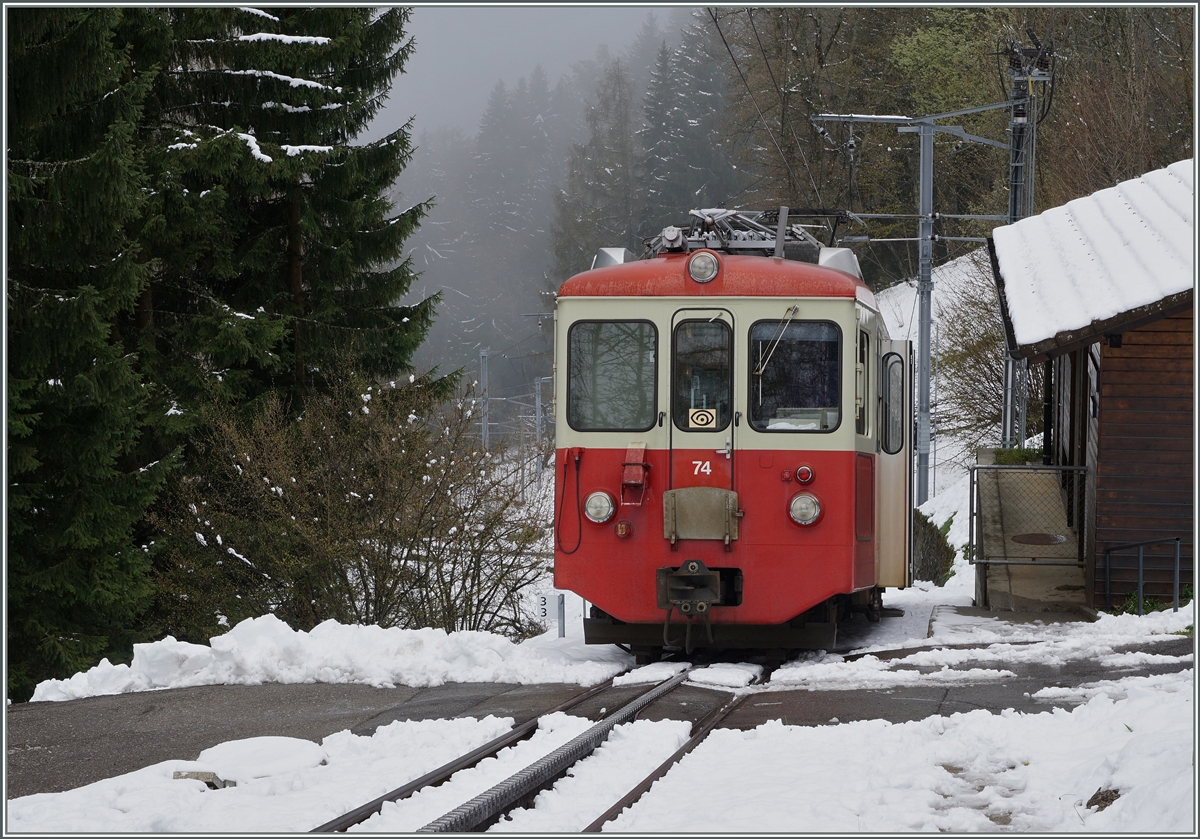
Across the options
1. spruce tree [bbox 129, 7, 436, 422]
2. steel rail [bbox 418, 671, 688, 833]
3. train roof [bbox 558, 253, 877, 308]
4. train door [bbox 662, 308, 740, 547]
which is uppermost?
spruce tree [bbox 129, 7, 436, 422]

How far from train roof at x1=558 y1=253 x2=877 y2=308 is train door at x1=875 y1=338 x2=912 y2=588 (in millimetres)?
1318

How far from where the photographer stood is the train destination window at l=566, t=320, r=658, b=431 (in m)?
10.1

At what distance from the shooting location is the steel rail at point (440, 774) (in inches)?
204

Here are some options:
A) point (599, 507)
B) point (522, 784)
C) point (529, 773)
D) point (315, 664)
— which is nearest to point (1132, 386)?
point (599, 507)

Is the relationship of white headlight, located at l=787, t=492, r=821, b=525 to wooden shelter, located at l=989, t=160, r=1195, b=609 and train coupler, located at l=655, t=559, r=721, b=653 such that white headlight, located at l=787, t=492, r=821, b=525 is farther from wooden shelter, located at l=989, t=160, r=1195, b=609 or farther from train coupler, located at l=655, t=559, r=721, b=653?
wooden shelter, located at l=989, t=160, r=1195, b=609

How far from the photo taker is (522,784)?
223 inches

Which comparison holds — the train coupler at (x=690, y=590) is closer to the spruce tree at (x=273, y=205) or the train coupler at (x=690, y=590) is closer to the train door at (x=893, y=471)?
the train door at (x=893, y=471)

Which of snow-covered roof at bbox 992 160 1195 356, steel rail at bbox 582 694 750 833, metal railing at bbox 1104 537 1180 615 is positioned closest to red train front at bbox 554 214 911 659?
steel rail at bbox 582 694 750 833

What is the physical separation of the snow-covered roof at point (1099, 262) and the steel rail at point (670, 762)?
557 cm

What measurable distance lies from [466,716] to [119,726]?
2050mm

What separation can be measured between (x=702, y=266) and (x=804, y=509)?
199 centimetres

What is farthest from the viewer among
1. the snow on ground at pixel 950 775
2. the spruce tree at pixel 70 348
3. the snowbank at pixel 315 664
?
the spruce tree at pixel 70 348

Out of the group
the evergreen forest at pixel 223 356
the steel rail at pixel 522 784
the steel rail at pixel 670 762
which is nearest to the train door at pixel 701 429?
the steel rail at pixel 670 762

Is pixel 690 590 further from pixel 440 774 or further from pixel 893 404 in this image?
pixel 440 774
